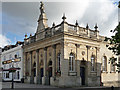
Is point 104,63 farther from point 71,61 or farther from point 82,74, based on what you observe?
point 71,61

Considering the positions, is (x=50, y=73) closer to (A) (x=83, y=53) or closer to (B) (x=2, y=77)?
(A) (x=83, y=53)

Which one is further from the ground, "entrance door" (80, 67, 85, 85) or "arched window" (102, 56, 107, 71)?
"arched window" (102, 56, 107, 71)

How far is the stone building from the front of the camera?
23.2m

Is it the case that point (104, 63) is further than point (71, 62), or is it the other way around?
point (104, 63)

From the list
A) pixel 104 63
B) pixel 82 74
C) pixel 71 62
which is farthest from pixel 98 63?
pixel 71 62

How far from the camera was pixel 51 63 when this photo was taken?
26.0 metres

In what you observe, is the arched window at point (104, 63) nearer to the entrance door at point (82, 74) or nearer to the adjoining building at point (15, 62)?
the entrance door at point (82, 74)

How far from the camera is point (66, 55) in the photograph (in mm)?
23047

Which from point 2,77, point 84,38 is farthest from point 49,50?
point 2,77

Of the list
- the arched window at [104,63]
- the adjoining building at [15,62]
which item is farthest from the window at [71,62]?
the adjoining building at [15,62]

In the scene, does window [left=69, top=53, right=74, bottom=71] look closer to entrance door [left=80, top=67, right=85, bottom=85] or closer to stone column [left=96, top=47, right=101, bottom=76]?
entrance door [left=80, top=67, right=85, bottom=85]

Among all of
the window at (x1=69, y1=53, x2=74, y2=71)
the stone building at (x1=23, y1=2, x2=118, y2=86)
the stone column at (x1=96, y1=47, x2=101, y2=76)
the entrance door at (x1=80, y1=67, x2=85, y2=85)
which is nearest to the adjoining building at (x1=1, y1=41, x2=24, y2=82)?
the stone building at (x1=23, y1=2, x2=118, y2=86)

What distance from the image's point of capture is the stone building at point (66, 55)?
23.2 meters

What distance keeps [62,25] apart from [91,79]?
9.41 m
